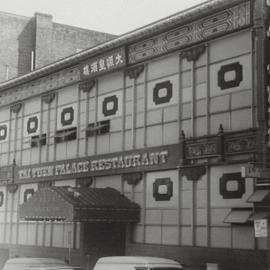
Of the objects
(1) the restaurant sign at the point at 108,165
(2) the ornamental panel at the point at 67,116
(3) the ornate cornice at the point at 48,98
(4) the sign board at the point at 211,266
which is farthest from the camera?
(3) the ornate cornice at the point at 48,98

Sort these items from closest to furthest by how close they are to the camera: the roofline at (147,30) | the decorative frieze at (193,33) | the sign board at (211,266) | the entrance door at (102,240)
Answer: the sign board at (211,266) → the decorative frieze at (193,33) → the roofline at (147,30) → the entrance door at (102,240)

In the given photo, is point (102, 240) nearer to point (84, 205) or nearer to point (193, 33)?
point (84, 205)

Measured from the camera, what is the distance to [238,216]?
1895cm

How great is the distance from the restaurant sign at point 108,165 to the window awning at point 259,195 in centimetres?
409

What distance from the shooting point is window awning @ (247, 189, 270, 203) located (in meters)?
17.8

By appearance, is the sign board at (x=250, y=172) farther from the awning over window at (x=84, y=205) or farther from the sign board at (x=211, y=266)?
the awning over window at (x=84, y=205)

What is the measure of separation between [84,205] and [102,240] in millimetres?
2968

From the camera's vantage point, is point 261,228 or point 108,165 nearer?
point 261,228

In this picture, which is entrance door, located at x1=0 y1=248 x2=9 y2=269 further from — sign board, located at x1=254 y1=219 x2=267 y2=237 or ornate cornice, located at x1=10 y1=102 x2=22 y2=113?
sign board, located at x1=254 y1=219 x2=267 y2=237

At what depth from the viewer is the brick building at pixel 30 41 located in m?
42.6

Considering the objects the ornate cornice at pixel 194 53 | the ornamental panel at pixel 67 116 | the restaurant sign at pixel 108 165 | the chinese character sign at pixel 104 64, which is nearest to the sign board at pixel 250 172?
the restaurant sign at pixel 108 165

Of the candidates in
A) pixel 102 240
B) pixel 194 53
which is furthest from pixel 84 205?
pixel 194 53

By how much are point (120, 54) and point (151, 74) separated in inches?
79.0

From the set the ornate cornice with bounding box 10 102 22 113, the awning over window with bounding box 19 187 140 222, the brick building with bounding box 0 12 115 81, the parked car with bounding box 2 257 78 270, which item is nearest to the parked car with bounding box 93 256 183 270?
the parked car with bounding box 2 257 78 270
